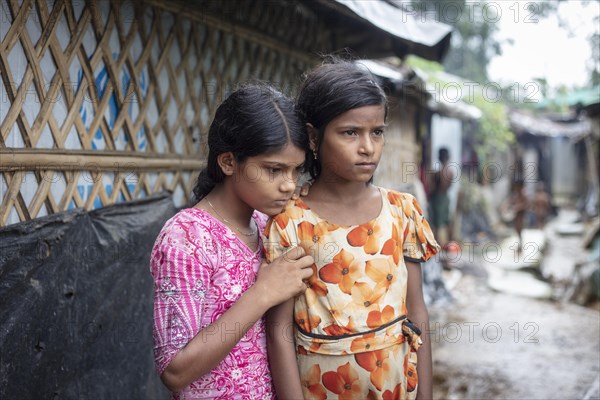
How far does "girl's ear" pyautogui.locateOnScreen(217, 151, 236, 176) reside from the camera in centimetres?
156

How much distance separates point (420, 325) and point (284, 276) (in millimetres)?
585

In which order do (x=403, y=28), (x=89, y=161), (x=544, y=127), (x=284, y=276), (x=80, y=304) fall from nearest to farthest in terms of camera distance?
(x=284, y=276)
(x=80, y=304)
(x=89, y=161)
(x=403, y=28)
(x=544, y=127)

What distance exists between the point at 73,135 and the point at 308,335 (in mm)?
1554

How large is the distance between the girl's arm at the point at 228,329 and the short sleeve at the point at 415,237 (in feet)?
1.50

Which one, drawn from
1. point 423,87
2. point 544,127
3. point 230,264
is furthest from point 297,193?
point 544,127

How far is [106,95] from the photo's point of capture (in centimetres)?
261

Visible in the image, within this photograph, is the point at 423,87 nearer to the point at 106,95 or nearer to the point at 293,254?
the point at 106,95

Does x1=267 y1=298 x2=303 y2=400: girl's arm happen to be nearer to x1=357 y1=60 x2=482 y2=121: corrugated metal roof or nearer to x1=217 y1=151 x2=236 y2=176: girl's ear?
x1=217 y1=151 x2=236 y2=176: girl's ear

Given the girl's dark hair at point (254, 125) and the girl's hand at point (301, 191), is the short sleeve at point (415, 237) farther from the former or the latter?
the girl's dark hair at point (254, 125)

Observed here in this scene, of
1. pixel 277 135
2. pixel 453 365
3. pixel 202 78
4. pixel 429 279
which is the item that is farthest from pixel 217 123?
pixel 429 279

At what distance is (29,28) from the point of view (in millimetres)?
2188

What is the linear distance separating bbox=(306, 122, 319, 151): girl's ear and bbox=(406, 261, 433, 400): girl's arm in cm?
53

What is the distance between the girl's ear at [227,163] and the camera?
1562 mm

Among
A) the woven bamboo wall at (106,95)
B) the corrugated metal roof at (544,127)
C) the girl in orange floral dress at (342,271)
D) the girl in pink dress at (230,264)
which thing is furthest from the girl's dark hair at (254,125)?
the corrugated metal roof at (544,127)
